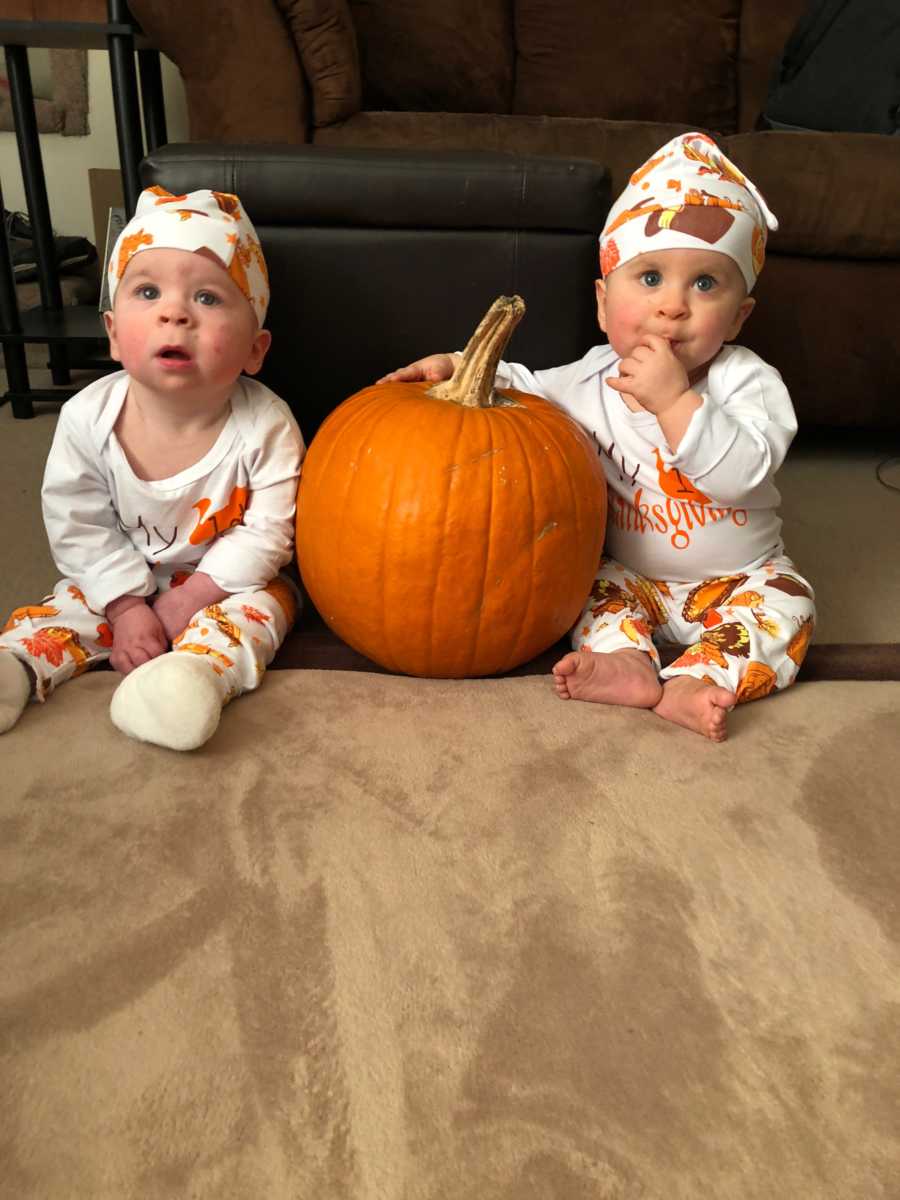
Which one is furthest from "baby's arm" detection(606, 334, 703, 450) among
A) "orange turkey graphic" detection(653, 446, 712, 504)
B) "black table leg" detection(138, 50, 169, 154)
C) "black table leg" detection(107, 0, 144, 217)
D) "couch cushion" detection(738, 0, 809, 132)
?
"couch cushion" detection(738, 0, 809, 132)

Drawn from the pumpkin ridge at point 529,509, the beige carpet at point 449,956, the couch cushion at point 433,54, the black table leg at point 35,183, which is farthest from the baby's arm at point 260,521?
the couch cushion at point 433,54

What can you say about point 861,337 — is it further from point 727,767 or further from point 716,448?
point 727,767

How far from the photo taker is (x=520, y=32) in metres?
2.73

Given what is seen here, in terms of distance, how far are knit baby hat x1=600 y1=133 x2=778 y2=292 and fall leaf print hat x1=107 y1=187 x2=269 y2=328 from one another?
18.3 inches

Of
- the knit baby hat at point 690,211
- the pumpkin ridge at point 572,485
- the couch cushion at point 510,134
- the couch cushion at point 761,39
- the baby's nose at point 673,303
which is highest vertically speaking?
the couch cushion at point 761,39

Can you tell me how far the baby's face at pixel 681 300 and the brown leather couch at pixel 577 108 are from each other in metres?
0.86

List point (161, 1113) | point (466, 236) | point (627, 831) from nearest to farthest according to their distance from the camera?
1. point (161, 1113)
2. point (627, 831)
3. point (466, 236)

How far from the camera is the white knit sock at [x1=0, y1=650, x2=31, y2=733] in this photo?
41.3 inches

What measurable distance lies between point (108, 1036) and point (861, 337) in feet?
6.50

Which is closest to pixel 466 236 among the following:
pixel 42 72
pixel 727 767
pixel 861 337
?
pixel 727 767

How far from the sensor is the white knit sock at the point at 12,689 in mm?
1049

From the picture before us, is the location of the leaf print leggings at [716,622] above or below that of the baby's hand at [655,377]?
below

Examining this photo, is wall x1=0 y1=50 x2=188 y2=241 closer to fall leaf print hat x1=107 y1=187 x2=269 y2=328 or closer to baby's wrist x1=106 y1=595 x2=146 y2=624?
fall leaf print hat x1=107 y1=187 x2=269 y2=328

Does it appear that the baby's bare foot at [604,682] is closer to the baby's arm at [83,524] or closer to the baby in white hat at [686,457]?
the baby in white hat at [686,457]
